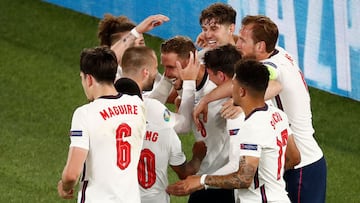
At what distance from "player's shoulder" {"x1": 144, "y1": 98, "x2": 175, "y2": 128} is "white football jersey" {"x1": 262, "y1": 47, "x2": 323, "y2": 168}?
84 centimetres

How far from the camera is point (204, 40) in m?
7.79

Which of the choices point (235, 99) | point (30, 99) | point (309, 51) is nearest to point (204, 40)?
point (235, 99)

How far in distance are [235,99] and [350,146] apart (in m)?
4.54

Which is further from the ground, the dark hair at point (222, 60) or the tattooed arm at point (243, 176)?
the dark hair at point (222, 60)

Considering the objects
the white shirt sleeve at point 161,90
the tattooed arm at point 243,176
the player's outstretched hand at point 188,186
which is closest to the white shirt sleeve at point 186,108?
the white shirt sleeve at point 161,90

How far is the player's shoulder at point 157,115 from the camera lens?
6.66 metres

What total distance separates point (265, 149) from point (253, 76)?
1.47 feet

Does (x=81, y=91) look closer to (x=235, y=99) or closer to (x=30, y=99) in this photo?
(x=30, y=99)

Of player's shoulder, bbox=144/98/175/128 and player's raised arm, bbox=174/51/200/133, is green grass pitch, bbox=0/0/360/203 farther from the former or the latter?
player's shoulder, bbox=144/98/175/128

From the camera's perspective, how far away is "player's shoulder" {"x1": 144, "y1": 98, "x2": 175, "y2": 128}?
6.66 m

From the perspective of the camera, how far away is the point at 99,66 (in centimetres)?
604

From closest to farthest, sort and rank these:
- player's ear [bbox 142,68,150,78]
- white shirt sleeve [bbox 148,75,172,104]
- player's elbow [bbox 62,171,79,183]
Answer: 1. player's elbow [bbox 62,171,79,183]
2. player's ear [bbox 142,68,150,78]
3. white shirt sleeve [bbox 148,75,172,104]

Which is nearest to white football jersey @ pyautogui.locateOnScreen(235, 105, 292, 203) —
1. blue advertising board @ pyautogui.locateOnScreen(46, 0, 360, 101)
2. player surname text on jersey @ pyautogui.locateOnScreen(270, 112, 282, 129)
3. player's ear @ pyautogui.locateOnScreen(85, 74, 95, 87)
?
player surname text on jersey @ pyautogui.locateOnScreen(270, 112, 282, 129)

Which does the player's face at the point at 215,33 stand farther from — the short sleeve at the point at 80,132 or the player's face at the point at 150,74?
the short sleeve at the point at 80,132
